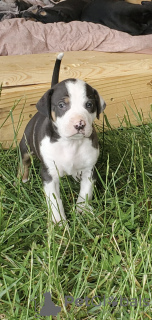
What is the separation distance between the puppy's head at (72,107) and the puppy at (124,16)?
11.2 feet

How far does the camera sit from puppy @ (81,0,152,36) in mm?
5828

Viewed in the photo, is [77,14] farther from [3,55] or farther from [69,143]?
[69,143]

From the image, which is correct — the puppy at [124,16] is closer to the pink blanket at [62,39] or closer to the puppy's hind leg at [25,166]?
the pink blanket at [62,39]

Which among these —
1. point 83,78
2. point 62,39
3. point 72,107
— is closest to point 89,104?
point 72,107

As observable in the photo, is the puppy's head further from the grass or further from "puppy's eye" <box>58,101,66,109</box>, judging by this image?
the grass

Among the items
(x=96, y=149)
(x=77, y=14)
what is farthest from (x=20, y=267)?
(x=77, y=14)

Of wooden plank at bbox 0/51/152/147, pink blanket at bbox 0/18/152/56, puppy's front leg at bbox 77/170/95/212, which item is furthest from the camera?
pink blanket at bbox 0/18/152/56

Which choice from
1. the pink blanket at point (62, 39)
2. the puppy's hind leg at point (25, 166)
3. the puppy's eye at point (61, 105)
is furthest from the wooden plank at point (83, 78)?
the puppy's eye at point (61, 105)

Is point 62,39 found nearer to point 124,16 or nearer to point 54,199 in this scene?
point 124,16

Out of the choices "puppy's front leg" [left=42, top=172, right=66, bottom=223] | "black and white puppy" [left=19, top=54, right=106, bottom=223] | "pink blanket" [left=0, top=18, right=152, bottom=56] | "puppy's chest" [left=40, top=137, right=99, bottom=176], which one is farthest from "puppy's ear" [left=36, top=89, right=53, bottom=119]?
"pink blanket" [left=0, top=18, right=152, bottom=56]

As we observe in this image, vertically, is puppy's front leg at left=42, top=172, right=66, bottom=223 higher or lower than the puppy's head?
lower

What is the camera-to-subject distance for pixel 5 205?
9.47 feet

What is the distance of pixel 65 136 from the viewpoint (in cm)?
253

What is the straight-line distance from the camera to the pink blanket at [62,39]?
4957 mm
